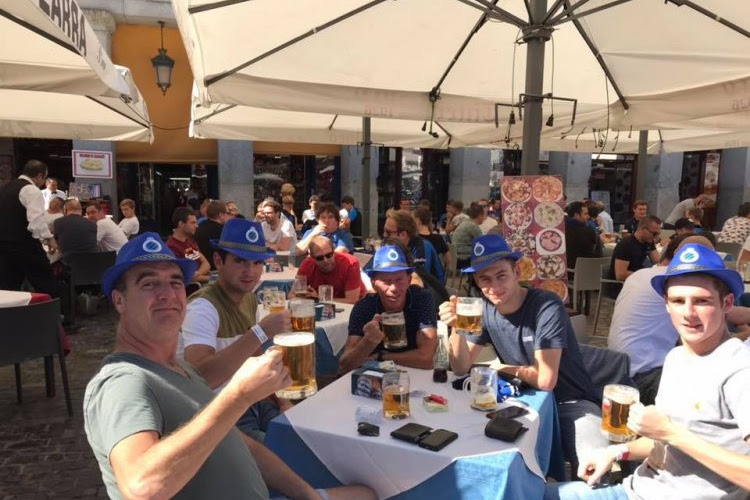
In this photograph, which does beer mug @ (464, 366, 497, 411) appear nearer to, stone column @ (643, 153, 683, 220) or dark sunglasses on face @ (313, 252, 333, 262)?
dark sunglasses on face @ (313, 252, 333, 262)

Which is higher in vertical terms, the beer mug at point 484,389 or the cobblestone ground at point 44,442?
the beer mug at point 484,389

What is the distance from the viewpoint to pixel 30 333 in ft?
13.3

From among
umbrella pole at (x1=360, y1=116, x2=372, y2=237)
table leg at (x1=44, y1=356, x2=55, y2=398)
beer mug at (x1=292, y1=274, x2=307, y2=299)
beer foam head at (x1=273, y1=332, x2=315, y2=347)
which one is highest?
umbrella pole at (x1=360, y1=116, x2=372, y2=237)

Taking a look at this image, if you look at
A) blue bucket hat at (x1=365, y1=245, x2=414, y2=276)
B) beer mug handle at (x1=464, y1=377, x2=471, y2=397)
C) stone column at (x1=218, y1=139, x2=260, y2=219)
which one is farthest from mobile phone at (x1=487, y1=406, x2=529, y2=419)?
stone column at (x1=218, y1=139, x2=260, y2=219)

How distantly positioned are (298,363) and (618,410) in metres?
1.38

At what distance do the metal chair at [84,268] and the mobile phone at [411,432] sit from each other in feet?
19.2

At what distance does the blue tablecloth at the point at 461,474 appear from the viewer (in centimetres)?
193

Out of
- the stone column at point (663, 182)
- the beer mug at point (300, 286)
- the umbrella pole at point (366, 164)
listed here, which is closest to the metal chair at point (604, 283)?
the umbrella pole at point (366, 164)

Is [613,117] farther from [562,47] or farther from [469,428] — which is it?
[469,428]

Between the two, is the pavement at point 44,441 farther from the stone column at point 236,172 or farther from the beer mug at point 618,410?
the stone column at point 236,172

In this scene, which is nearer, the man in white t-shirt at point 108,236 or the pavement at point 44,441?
the pavement at point 44,441

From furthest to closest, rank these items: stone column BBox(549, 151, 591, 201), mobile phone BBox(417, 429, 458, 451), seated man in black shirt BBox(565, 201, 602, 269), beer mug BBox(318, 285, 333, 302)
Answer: stone column BBox(549, 151, 591, 201) → seated man in black shirt BBox(565, 201, 602, 269) → beer mug BBox(318, 285, 333, 302) → mobile phone BBox(417, 429, 458, 451)

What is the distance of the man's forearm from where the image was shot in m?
2.08

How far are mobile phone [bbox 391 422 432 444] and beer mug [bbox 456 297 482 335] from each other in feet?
2.36
